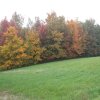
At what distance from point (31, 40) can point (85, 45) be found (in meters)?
16.0

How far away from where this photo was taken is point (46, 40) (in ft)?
208

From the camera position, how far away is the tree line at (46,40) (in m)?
54.8

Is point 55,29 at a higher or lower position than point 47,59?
higher

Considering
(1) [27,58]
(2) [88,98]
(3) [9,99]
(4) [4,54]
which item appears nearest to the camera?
(2) [88,98]

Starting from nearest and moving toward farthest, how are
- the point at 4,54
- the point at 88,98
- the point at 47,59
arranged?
1. the point at 88,98
2. the point at 4,54
3. the point at 47,59

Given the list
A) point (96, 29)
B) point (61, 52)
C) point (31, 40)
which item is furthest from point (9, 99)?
point (96, 29)

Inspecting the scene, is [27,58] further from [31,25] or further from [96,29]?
[96,29]

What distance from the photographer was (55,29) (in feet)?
215

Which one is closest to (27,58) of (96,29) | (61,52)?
(61,52)

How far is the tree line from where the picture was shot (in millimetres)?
54750

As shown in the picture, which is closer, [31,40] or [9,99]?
[9,99]

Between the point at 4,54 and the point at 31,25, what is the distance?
765 inches

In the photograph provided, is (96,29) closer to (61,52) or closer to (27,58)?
(61,52)

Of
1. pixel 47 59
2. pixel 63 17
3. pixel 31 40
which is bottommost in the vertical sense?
pixel 47 59
